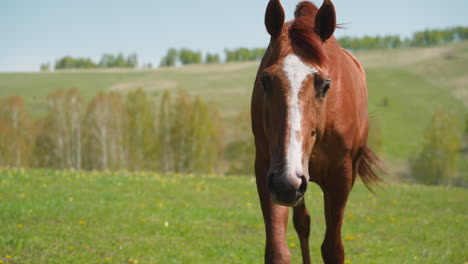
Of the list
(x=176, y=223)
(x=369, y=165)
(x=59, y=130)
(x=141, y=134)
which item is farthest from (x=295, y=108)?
(x=141, y=134)

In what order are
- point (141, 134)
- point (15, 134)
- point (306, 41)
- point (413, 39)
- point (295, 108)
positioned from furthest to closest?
1. point (413, 39)
2. point (141, 134)
3. point (15, 134)
4. point (306, 41)
5. point (295, 108)

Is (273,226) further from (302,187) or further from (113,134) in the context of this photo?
(113,134)

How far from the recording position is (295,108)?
286cm

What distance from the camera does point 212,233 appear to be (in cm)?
798

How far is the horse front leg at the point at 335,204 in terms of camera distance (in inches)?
162

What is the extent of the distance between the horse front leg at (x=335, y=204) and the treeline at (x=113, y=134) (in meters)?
47.1

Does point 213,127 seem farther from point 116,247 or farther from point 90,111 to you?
point 116,247

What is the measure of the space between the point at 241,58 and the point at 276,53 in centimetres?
14987

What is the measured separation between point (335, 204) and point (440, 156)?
58.0 m

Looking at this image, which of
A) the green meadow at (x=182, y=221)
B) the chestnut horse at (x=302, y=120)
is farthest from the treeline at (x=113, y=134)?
the chestnut horse at (x=302, y=120)

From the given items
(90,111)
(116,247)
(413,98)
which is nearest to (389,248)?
(116,247)

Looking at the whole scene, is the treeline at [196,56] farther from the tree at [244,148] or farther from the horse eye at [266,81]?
the horse eye at [266,81]

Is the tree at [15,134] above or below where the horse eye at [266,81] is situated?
below

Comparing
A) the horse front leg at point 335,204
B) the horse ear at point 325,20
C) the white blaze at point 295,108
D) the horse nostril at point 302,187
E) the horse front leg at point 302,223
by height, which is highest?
the horse ear at point 325,20
